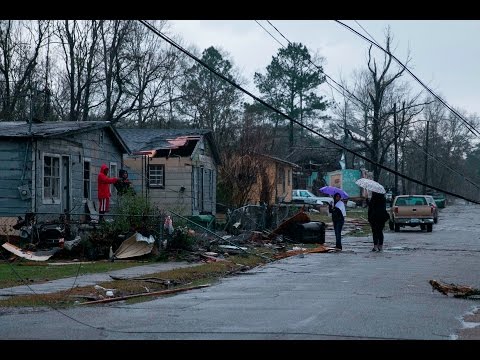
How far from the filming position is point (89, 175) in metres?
30.4

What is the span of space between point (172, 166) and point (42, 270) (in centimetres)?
2196

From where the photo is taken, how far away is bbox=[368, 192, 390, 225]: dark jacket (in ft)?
84.0

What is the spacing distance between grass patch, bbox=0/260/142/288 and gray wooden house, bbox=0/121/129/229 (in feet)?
12.0

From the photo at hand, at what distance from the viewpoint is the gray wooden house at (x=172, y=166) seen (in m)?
39.0

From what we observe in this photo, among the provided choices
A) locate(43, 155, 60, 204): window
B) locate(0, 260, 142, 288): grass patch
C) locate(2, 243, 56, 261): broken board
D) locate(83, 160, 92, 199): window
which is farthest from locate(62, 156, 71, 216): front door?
locate(0, 260, 142, 288): grass patch

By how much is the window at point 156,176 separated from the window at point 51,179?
41.6 ft

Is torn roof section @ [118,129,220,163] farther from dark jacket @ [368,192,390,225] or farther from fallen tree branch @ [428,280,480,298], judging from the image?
fallen tree branch @ [428,280,480,298]

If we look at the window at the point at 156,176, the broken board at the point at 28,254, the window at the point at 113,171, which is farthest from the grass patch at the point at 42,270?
the window at the point at 156,176

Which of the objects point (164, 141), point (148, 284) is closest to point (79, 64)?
point (164, 141)

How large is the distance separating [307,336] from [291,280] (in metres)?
7.01

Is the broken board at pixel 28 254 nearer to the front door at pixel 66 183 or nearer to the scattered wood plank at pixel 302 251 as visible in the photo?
the scattered wood plank at pixel 302 251

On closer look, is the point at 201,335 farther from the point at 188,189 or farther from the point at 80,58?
the point at 80,58

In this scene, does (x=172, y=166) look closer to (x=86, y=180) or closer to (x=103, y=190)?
(x=86, y=180)
